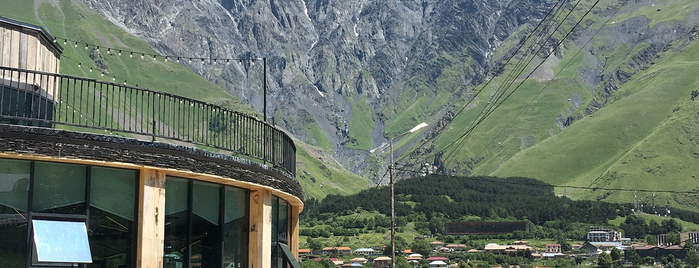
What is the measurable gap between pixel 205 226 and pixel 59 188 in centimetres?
409

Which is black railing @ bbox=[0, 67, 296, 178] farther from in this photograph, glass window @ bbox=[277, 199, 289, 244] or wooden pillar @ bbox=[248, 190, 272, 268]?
wooden pillar @ bbox=[248, 190, 272, 268]

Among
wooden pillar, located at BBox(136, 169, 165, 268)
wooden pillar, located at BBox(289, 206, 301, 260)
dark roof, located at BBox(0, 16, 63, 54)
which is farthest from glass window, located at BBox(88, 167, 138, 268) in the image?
wooden pillar, located at BBox(289, 206, 301, 260)

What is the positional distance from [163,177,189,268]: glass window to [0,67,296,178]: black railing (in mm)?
1003

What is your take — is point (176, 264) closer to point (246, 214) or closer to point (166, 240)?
point (166, 240)

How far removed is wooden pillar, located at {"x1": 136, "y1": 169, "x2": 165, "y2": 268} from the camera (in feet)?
58.9

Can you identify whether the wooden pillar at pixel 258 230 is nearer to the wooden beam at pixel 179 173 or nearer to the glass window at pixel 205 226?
the wooden beam at pixel 179 173

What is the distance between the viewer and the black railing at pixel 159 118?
61.8 feet

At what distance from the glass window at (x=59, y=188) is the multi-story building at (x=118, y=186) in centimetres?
2

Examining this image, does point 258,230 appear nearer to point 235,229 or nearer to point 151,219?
point 235,229

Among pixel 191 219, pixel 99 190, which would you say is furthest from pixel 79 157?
pixel 191 219

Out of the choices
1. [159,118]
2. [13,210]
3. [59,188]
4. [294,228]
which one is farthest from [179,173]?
[294,228]

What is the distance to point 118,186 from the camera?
17859mm

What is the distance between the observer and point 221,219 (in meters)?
20.7

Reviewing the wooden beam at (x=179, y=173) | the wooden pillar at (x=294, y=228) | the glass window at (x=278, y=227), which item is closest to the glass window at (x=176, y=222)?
the wooden beam at (x=179, y=173)
